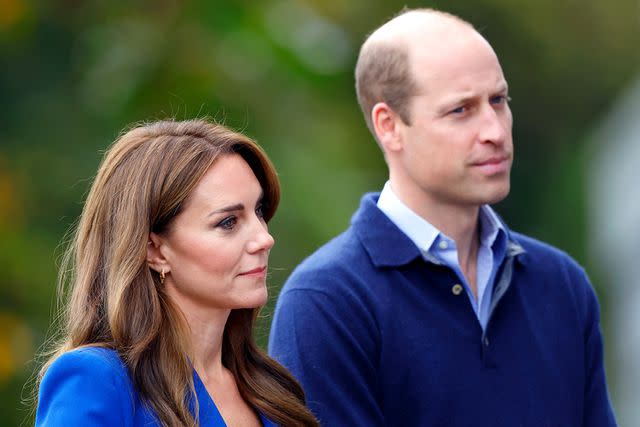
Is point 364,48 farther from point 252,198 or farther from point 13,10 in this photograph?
point 13,10

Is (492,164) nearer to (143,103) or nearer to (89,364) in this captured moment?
(89,364)

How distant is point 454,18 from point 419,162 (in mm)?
507

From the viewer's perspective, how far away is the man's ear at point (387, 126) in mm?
4273

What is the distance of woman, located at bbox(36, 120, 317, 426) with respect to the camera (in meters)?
3.25

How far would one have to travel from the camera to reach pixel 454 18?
4355 mm

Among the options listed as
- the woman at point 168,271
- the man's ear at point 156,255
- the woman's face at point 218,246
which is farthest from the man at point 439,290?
Answer: the man's ear at point 156,255

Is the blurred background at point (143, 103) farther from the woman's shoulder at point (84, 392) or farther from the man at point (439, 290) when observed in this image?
the woman's shoulder at point (84, 392)

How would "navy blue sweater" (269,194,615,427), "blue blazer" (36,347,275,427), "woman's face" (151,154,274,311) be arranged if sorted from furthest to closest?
"navy blue sweater" (269,194,615,427) < "woman's face" (151,154,274,311) < "blue blazer" (36,347,275,427)

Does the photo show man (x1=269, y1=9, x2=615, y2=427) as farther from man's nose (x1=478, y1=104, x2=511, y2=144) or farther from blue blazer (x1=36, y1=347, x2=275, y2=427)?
blue blazer (x1=36, y1=347, x2=275, y2=427)

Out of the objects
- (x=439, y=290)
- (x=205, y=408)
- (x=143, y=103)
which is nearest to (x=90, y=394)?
(x=205, y=408)

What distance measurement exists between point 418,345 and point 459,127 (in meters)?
0.66

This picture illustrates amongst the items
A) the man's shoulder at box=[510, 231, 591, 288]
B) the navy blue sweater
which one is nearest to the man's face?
the navy blue sweater

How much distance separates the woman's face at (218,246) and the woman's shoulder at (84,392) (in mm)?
311

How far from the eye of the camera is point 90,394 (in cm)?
311
